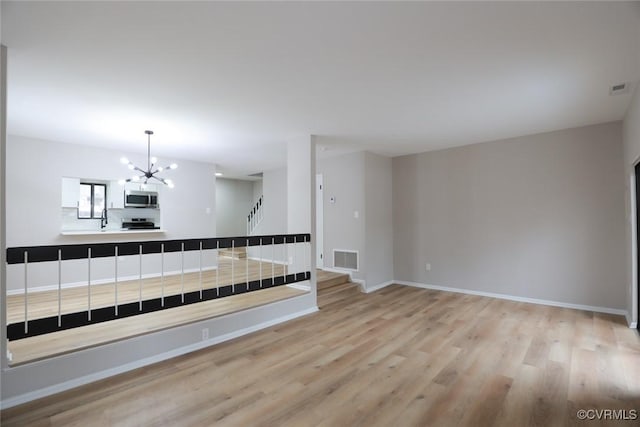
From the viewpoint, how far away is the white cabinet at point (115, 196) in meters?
5.83

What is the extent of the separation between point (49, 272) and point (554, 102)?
7761 mm

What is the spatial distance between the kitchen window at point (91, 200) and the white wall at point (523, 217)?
6.08 metres

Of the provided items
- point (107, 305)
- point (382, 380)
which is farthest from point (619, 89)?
point (107, 305)

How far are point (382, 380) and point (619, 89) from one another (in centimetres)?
377

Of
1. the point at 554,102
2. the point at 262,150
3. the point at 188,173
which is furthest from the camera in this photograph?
the point at 188,173

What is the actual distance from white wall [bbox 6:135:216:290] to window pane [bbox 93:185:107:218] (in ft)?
1.37

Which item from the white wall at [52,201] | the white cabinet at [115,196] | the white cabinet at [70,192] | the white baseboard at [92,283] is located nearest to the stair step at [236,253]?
the white baseboard at [92,283]

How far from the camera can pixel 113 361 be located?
8.57 feet

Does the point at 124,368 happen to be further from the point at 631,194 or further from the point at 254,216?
the point at 254,216

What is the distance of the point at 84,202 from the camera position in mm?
5590

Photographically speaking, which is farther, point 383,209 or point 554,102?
point 383,209

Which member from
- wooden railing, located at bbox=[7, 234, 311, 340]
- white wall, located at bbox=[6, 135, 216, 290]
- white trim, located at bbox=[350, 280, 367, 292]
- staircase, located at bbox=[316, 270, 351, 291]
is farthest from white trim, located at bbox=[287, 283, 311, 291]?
white wall, located at bbox=[6, 135, 216, 290]

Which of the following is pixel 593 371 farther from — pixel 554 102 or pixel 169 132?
pixel 169 132

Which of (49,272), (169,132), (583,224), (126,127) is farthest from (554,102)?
(49,272)
